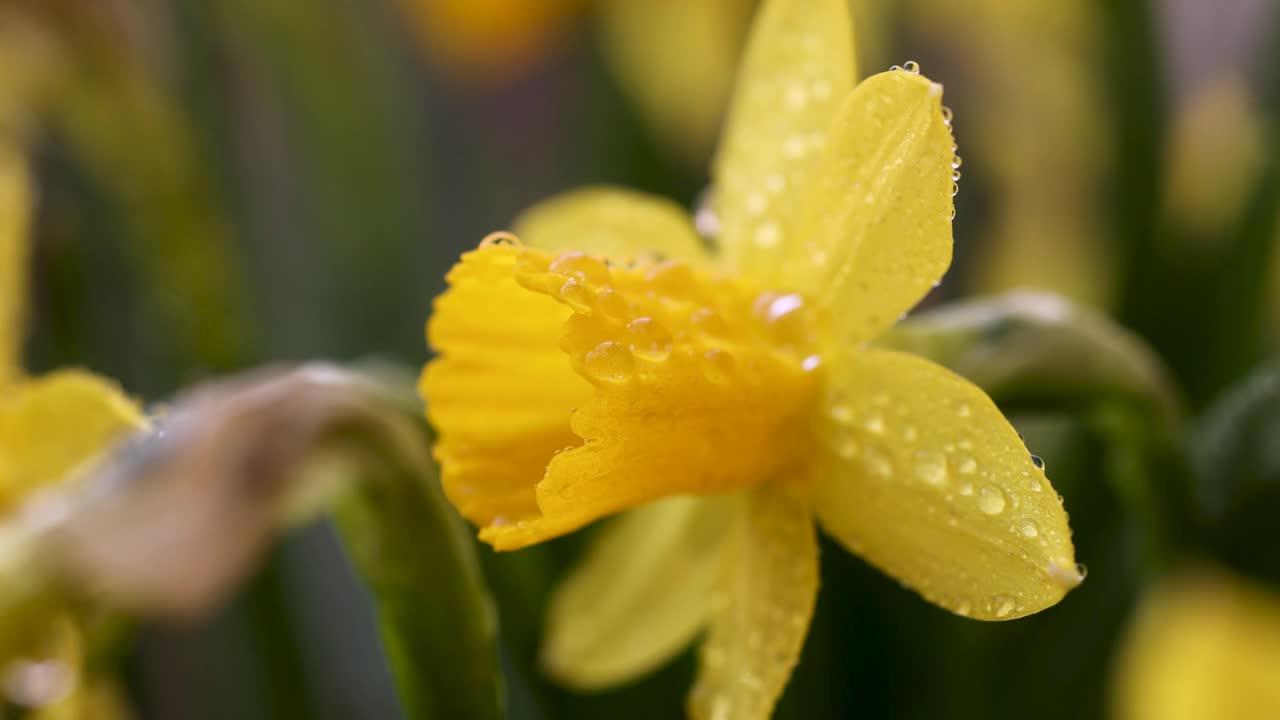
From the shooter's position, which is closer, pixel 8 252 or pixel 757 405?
pixel 757 405

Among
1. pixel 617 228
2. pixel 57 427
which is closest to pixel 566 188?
pixel 617 228

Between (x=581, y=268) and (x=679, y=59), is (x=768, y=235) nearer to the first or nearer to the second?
(x=581, y=268)

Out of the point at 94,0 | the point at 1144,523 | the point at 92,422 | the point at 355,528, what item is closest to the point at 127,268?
the point at 94,0

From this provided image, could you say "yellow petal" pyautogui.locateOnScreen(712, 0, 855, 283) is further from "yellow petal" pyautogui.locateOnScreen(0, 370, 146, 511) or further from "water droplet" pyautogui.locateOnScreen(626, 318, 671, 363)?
"yellow petal" pyautogui.locateOnScreen(0, 370, 146, 511)

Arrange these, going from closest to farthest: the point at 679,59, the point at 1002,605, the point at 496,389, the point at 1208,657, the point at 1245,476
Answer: the point at 1002,605
the point at 496,389
the point at 1245,476
the point at 1208,657
the point at 679,59

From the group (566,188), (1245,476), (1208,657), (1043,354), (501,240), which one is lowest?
(1208,657)

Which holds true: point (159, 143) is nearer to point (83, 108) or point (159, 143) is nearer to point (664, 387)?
point (83, 108)
